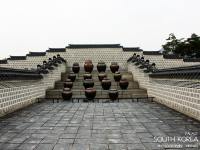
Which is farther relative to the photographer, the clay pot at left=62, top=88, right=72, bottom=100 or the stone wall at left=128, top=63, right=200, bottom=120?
the clay pot at left=62, top=88, right=72, bottom=100

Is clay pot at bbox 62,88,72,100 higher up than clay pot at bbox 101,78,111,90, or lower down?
lower down

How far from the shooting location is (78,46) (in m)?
19.4

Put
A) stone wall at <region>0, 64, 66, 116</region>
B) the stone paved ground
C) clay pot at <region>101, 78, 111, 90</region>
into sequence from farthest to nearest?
clay pot at <region>101, 78, 111, 90</region>
stone wall at <region>0, 64, 66, 116</region>
the stone paved ground

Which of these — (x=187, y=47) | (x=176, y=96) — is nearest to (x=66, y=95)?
(x=176, y=96)

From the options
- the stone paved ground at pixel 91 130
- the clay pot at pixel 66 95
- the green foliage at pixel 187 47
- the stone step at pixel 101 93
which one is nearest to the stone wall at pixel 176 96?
the stone paved ground at pixel 91 130

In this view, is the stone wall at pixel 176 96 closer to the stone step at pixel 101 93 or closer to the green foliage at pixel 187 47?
the stone step at pixel 101 93

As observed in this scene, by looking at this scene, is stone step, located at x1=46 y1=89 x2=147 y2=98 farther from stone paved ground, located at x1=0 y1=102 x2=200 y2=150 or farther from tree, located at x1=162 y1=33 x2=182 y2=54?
tree, located at x1=162 y1=33 x2=182 y2=54

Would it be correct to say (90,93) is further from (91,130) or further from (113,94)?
(91,130)

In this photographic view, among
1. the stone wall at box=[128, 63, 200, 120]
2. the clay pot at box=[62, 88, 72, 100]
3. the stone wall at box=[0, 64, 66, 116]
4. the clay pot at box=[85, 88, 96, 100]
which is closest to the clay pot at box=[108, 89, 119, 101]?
the clay pot at box=[85, 88, 96, 100]

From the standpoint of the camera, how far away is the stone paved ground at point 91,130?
4.33 metres

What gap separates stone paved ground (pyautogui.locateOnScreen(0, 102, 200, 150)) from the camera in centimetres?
433

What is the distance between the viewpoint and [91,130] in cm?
536

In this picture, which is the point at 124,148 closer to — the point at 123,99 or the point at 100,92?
the point at 123,99

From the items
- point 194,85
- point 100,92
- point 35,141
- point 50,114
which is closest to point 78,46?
point 100,92
